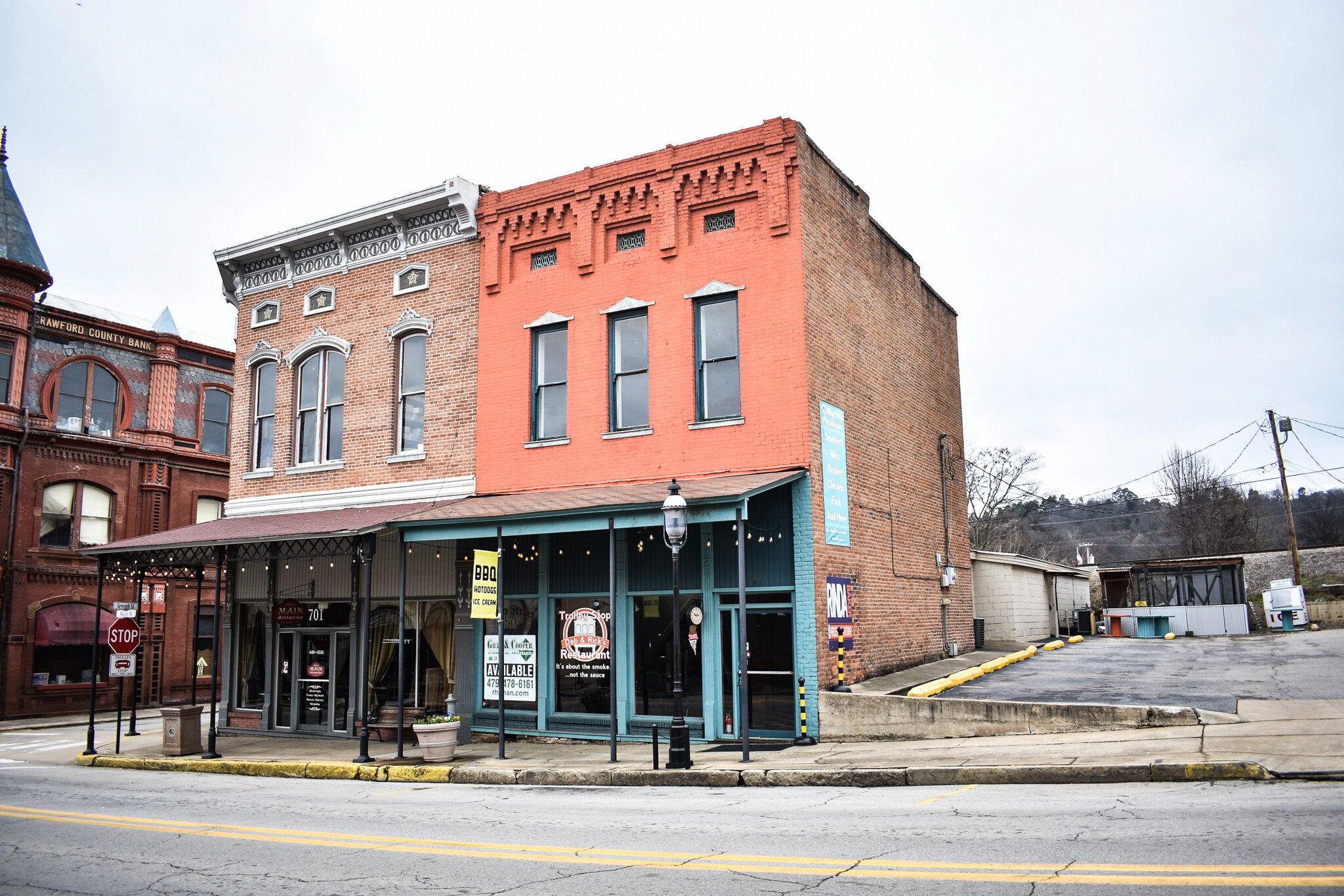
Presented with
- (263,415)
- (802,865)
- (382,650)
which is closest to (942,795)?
(802,865)

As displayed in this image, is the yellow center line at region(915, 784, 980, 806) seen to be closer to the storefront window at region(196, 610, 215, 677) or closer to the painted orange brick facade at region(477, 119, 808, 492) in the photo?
the painted orange brick facade at region(477, 119, 808, 492)

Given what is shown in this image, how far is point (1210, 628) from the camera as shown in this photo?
109ft

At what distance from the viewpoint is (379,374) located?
65.9 ft

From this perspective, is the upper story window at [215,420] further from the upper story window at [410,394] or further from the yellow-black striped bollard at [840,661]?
the yellow-black striped bollard at [840,661]

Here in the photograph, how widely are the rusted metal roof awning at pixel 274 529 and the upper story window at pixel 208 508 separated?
47.1 feet

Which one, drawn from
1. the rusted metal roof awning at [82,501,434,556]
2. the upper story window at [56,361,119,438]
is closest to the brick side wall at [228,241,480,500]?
the rusted metal roof awning at [82,501,434,556]

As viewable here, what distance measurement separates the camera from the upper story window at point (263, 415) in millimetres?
22047

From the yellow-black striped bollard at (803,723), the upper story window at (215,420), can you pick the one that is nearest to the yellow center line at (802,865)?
the yellow-black striped bollard at (803,723)

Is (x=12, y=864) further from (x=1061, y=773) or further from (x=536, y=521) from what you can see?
(x=1061, y=773)

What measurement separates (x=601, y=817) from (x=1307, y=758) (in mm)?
7035

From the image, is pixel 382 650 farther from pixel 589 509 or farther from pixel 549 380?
pixel 589 509

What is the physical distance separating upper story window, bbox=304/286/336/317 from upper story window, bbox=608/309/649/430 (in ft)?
24.5

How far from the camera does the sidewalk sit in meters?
9.65

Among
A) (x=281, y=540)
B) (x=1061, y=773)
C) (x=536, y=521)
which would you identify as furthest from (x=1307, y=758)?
(x=281, y=540)
